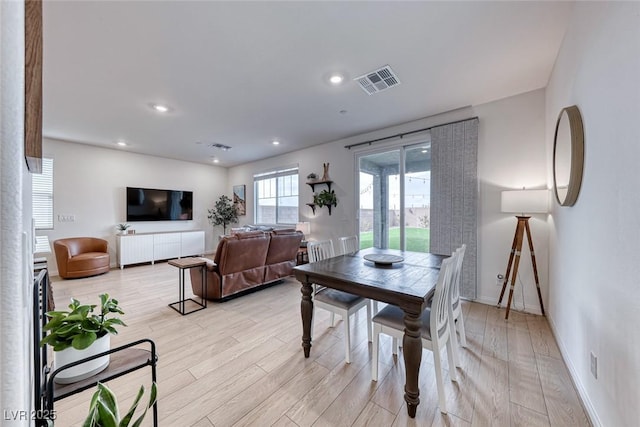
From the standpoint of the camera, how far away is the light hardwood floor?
5.07ft

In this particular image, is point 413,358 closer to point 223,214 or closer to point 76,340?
point 76,340

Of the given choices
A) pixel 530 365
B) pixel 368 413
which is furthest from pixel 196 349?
pixel 530 365

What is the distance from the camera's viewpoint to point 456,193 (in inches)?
136

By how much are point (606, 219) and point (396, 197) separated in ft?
9.31

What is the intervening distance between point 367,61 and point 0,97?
8.55ft

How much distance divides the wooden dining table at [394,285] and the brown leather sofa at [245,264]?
1.46 m

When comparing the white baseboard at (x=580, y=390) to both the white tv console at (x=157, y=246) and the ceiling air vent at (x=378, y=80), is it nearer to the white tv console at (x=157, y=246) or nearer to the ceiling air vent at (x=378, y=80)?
the ceiling air vent at (x=378, y=80)

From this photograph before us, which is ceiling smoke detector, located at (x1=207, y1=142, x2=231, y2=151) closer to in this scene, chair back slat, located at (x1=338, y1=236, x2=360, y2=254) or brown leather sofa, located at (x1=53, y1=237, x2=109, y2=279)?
brown leather sofa, located at (x1=53, y1=237, x2=109, y2=279)

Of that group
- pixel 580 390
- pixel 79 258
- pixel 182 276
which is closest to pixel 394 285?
pixel 580 390

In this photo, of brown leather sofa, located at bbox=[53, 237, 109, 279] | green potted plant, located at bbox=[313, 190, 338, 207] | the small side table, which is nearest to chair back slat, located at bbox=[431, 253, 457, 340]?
the small side table

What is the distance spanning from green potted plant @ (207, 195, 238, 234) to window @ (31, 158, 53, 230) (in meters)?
3.14

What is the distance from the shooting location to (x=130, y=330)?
8.55 ft

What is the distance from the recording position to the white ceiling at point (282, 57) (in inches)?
73.0

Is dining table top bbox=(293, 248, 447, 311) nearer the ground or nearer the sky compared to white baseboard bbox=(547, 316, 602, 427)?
nearer the sky
